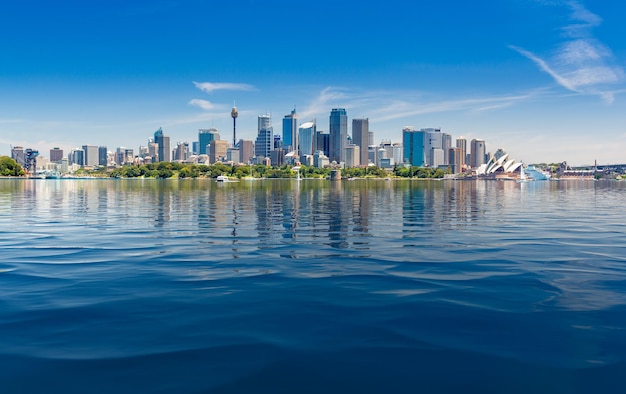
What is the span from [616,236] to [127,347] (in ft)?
101

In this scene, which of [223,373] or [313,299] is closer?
[223,373]

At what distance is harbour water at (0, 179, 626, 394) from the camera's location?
991 cm

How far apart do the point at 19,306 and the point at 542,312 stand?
48.0 feet

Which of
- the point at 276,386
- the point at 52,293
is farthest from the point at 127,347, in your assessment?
the point at 52,293

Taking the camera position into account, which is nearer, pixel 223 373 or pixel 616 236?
pixel 223 373

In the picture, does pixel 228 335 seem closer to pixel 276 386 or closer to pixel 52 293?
pixel 276 386

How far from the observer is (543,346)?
37.8ft

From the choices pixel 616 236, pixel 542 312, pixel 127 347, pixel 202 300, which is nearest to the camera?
pixel 127 347

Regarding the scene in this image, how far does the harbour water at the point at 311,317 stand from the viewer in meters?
9.91

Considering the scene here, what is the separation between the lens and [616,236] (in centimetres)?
3181

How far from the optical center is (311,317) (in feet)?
45.1

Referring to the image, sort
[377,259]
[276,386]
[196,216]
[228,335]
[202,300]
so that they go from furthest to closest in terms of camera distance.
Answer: [196,216], [377,259], [202,300], [228,335], [276,386]

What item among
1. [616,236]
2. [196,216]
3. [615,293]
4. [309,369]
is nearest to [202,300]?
[309,369]

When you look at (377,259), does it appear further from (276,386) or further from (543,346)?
(276,386)
